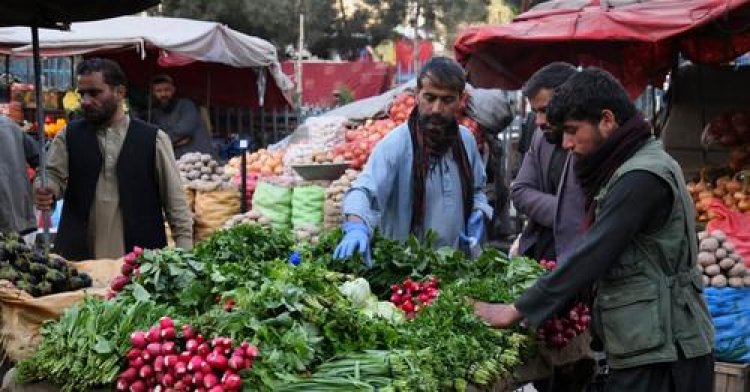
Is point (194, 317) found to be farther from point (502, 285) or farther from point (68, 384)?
point (502, 285)

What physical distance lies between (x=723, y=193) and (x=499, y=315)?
17.3ft

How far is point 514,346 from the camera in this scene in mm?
3422

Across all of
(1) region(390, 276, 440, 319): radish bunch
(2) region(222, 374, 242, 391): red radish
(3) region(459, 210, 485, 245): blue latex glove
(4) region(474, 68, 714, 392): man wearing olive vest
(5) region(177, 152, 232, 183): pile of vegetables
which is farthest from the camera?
(5) region(177, 152, 232, 183): pile of vegetables

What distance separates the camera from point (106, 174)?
214 inches

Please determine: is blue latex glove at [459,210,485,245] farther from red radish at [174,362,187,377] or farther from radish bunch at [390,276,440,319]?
red radish at [174,362,187,377]

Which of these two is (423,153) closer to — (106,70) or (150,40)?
(106,70)

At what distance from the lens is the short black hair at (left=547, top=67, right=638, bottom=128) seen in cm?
335

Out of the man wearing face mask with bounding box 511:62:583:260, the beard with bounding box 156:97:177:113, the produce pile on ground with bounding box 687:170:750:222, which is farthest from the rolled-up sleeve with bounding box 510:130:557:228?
the beard with bounding box 156:97:177:113

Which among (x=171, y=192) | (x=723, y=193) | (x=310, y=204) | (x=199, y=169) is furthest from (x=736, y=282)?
(x=199, y=169)

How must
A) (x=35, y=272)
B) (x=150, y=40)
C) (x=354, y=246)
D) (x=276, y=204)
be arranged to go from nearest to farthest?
(x=354, y=246)
(x=35, y=272)
(x=276, y=204)
(x=150, y=40)

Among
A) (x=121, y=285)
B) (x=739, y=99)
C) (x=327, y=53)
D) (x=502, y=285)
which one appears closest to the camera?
(x=121, y=285)

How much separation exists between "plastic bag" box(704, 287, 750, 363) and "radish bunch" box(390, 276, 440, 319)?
113 inches

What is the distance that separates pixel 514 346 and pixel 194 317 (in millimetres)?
1139

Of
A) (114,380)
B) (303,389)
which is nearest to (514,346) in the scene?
(303,389)
